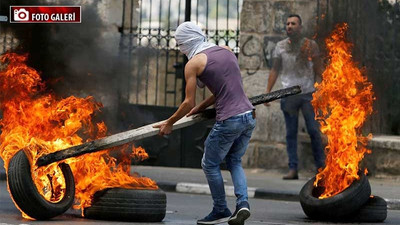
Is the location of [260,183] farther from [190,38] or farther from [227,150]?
[190,38]

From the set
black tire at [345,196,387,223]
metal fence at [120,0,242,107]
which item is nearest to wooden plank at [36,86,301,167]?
black tire at [345,196,387,223]

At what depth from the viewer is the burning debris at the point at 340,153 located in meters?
10.4

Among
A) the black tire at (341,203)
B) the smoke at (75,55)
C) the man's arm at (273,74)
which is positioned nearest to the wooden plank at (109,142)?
the black tire at (341,203)

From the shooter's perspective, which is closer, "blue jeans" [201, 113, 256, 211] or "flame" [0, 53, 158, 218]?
"blue jeans" [201, 113, 256, 211]

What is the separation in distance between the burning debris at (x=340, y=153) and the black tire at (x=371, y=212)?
0.01m

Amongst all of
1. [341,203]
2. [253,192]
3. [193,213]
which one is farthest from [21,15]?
[341,203]

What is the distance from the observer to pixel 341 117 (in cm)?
1094

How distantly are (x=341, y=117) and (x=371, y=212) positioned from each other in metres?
0.97

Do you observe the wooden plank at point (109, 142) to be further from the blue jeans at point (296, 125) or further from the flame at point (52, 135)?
the blue jeans at point (296, 125)

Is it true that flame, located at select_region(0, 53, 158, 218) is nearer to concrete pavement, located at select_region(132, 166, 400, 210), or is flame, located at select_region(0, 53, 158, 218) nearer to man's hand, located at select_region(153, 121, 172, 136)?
man's hand, located at select_region(153, 121, 172, 136)

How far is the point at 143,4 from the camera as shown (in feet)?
55.0

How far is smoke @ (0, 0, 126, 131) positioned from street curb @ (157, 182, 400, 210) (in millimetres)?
1145

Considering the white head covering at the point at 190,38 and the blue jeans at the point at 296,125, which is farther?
the blue jeans at the point at 296,125

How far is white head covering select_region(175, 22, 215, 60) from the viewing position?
32.2 ft
